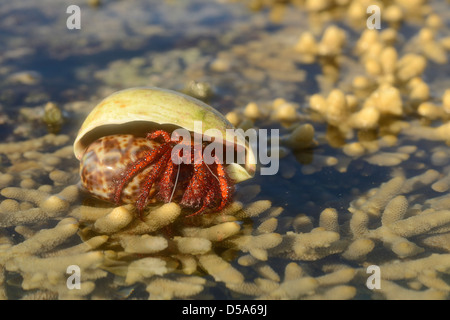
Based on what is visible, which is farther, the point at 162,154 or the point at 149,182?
the point at 162,154

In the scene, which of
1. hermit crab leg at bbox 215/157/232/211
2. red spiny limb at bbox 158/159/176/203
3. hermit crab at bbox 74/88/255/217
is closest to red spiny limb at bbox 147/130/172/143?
hermit crab at bbox 74/88/255/217

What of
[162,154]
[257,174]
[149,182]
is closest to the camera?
[149,182]

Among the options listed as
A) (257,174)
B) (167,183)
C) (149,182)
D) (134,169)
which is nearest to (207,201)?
(167,183)

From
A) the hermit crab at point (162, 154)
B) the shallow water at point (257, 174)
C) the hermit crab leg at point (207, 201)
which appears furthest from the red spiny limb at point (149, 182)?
the hermit crab leg at point (207, 201)

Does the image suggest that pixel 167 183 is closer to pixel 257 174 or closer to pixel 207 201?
pixel 207 201

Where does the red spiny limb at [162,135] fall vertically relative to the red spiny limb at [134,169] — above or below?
above

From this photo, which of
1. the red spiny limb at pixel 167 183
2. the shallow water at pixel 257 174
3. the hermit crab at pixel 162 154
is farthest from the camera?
the red spiny limb at pixel 167 183

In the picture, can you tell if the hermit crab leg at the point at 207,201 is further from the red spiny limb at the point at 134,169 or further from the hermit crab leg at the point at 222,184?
the red spiny limb at the point at 134,169

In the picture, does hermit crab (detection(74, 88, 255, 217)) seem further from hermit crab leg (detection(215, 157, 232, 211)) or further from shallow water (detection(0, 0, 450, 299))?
shallow water (detection(0, 0, 450, 299))
